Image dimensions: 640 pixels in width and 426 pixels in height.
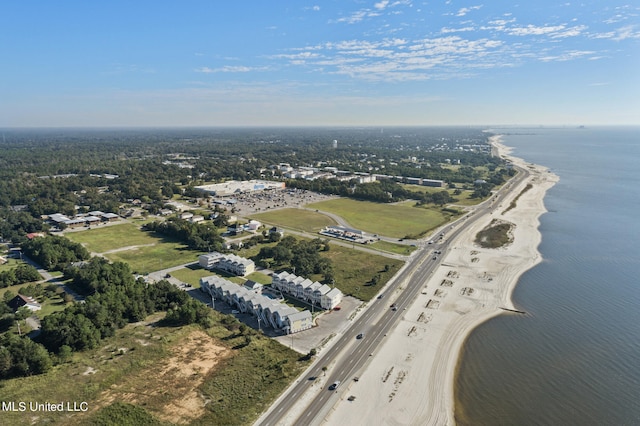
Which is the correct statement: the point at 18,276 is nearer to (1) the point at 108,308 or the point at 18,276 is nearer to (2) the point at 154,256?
(2) the point at 154,256

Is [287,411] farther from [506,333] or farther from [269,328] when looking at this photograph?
[506,333]

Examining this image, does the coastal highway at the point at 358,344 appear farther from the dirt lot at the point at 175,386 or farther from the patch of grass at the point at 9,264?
the patch of grass at the point at 9,264

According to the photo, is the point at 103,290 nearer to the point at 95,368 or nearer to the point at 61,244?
the point at 95,368

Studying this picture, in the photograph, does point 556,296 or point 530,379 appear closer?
point 530,379

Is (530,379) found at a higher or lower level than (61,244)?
lower

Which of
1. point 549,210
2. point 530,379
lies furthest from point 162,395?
point 549,210

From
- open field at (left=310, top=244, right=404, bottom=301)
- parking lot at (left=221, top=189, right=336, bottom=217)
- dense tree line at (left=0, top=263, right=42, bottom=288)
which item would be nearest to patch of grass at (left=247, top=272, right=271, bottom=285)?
open field at (left=310, top=244, right=404, bottom=301)

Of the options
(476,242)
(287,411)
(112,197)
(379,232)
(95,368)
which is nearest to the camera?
(287,411)

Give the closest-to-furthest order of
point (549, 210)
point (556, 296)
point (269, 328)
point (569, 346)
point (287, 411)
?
point (287, 411), point (569, 346), point (269, 328), point (556, 296), point (549, 210)
